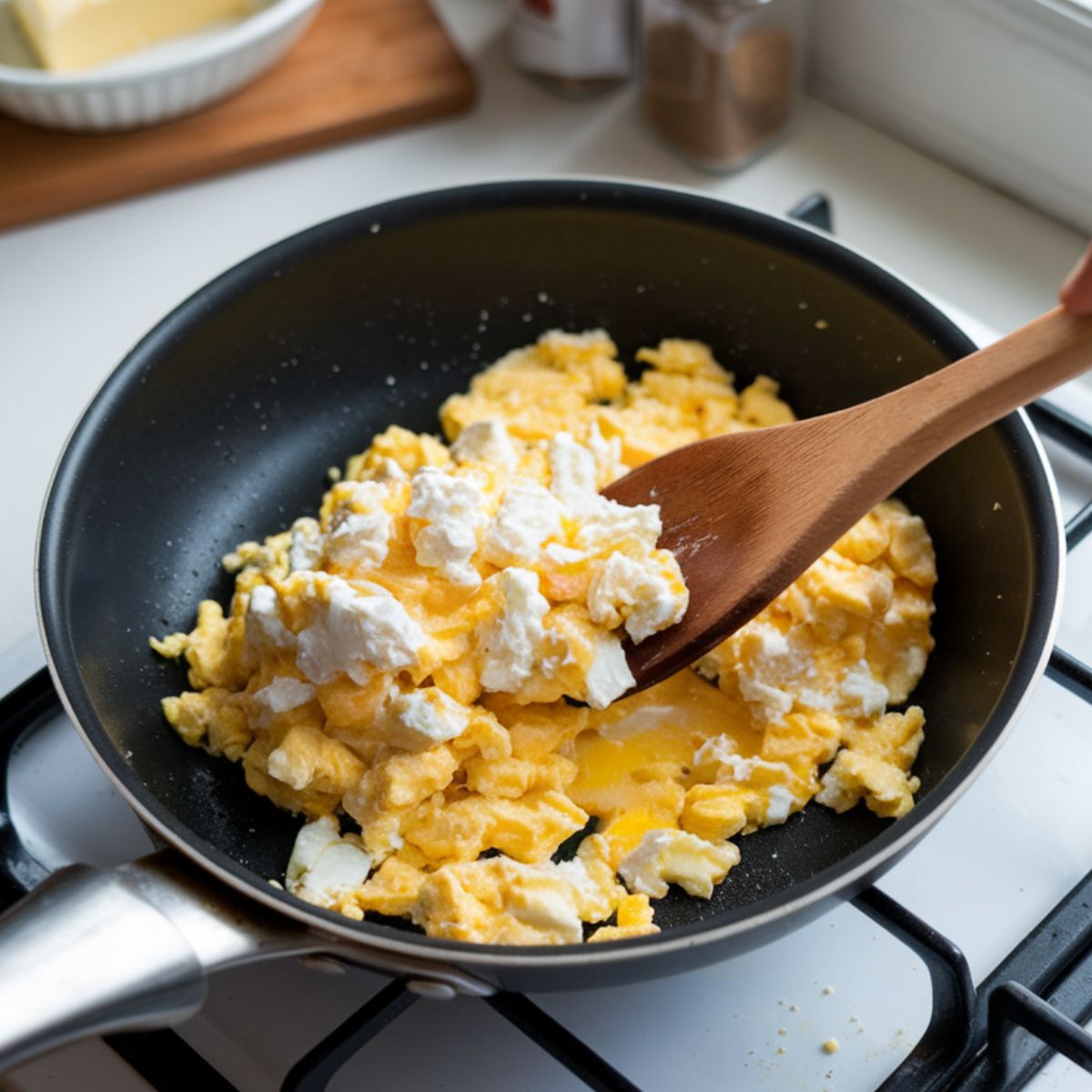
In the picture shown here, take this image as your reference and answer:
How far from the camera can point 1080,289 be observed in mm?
847

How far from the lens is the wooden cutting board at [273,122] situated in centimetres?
154

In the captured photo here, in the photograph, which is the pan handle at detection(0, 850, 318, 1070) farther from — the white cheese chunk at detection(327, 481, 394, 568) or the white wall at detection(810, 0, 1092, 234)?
the white wall at detection(810, 0, 1092, 234)

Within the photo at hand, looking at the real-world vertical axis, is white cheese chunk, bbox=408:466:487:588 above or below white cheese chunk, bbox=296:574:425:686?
above

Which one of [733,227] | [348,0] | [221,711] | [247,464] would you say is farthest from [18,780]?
[348,0]

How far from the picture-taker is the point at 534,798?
103 cm

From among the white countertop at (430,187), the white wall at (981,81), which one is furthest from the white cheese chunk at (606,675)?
the white wall at (981,81)

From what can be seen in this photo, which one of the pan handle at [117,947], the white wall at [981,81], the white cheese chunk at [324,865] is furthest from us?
the white wall at [981,81]

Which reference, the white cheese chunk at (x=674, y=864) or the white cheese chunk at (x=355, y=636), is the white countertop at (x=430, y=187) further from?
the white cheese chunk at (x=674, y=864)

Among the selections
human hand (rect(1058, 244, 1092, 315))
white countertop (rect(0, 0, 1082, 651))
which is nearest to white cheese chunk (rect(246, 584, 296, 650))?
white countertop (rect(0, 0, 1082, 651))

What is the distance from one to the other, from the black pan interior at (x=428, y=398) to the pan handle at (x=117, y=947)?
15cm

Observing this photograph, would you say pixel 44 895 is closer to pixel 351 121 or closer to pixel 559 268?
pixel 559 268

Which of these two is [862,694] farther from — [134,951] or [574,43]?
[574,43]

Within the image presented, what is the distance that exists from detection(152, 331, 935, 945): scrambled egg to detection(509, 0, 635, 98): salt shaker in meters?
0.64

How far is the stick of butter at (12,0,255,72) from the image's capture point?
146cm
